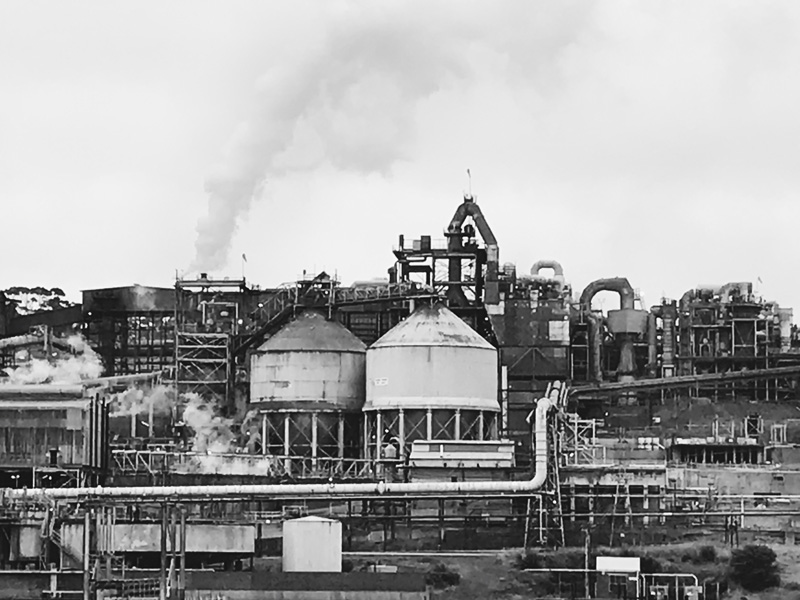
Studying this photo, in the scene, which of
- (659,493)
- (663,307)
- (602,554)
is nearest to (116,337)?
(663,307)

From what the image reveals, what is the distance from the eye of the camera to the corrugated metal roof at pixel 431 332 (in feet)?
314

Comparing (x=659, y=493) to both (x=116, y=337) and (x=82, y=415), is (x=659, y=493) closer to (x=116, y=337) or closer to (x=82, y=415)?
(x=82, y=415)

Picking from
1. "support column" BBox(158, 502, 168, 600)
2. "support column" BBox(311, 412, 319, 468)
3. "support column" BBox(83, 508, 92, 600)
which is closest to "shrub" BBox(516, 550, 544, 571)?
"support column" BBox(158, 502, 168, 600)

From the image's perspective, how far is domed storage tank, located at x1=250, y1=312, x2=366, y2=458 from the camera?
3780 inches

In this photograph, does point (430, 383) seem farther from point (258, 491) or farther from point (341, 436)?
point (258, 491)

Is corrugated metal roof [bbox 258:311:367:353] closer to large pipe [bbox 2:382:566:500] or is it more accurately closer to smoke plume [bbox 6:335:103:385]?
smoke plume [bbox 6:335:103:385]

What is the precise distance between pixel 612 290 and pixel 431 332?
22441mm

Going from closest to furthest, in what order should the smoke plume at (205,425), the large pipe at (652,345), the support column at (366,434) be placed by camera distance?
the support column at (366,434)
the smoke plume at (205,425)
the large pipe at (652,345)

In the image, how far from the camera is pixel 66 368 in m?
107

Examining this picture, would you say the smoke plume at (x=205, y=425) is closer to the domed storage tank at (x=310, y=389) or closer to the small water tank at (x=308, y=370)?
the domed storage tank at (x=310, y=389)

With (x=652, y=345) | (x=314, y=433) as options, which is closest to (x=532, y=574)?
(x=314, y=433)

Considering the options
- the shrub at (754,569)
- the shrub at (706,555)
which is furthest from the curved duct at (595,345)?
the shrub at (754,569)

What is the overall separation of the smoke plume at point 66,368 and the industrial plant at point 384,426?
0.98ft

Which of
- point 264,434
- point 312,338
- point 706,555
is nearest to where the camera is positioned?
point 706,555
